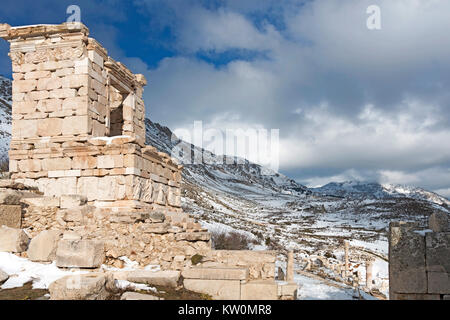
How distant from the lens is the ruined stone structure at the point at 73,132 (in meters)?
9.75

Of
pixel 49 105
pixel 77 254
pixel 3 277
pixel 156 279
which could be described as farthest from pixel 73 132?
pixel 156 279

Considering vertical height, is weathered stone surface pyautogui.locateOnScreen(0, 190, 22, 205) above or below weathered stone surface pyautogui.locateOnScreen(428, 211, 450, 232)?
above

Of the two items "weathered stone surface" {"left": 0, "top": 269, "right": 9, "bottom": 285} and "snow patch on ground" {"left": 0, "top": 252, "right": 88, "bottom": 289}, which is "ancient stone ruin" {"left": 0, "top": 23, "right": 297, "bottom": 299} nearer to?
"snow patch on ground" {"left": 0, "top": 252, "right": 88, "bottom": 289}

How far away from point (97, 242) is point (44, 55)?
21.6 feet

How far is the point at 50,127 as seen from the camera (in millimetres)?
11023

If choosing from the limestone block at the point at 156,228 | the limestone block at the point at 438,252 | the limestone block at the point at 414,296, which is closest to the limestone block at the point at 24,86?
the limestone block at the point at 156,228

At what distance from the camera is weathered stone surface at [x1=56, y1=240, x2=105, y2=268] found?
7180 millimetres

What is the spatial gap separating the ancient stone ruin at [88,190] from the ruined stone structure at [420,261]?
6.01ft

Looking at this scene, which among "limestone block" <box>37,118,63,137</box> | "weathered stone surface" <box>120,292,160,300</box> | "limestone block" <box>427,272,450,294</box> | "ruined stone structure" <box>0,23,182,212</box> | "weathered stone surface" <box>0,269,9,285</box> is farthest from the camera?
"limestone block" <box>37,118,63,137</box>

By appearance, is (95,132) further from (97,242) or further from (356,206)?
(356,206)

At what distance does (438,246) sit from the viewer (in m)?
6.49

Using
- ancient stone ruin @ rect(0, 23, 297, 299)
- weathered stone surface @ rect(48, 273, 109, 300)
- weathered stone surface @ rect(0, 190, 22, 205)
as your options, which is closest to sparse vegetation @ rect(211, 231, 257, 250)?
ancient stone ruin @ rect(0, 23, 297, 299)

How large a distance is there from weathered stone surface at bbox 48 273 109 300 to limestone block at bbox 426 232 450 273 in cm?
524
